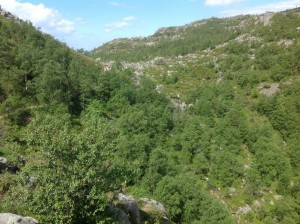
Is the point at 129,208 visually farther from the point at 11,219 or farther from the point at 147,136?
the point at 147,136

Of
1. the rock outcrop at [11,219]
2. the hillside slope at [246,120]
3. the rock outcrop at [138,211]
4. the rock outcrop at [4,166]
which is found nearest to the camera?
the rock outcrop at [11,219]

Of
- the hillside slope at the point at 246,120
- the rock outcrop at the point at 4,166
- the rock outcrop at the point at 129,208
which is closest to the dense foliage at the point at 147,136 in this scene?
the hillside slope at the point at 246,120

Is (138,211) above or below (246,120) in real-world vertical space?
above

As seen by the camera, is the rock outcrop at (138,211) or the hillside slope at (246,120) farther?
the hillside slope at (246,120)

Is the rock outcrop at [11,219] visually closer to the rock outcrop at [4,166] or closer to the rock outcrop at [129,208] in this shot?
the rock outcrop at [129,208]

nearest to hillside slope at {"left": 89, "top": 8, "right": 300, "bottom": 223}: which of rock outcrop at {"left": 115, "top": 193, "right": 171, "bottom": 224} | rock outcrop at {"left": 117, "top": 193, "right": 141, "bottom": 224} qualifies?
rock outcrop at {"left": 115, "top": 193, "right": 171, "bottom": 224}

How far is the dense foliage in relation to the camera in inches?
769

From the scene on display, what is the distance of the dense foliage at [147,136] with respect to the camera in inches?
769

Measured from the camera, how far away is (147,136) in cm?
7388

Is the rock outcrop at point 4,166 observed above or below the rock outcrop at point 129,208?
above

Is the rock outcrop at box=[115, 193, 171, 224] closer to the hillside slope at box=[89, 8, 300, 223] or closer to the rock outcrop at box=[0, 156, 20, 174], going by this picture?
the rock outcrop at box=[0, 156, 20, 174]

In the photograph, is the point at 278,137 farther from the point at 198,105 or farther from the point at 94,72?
the point at 94,72

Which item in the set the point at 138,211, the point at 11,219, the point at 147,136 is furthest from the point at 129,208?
the point at 147,136

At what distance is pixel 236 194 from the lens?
74375mm
